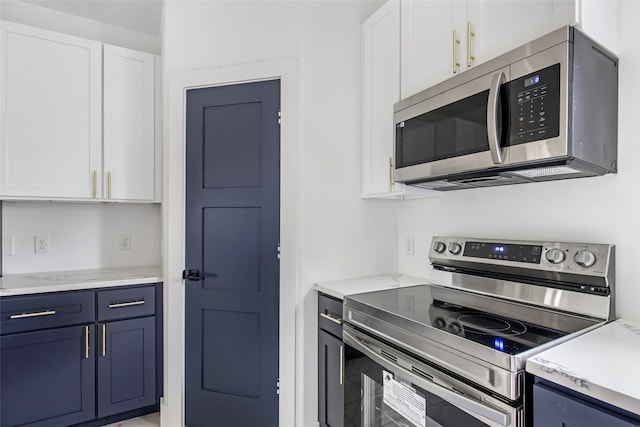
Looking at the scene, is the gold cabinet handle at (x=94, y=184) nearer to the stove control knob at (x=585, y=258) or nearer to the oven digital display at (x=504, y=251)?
the oven digital display at (x=504, y=251)

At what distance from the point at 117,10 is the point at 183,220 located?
168 centimetres

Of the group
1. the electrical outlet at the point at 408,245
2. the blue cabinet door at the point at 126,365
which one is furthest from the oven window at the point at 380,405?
the blue cabinet door at the point at 126,365

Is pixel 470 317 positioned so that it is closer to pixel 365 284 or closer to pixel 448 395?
pixel 448 395

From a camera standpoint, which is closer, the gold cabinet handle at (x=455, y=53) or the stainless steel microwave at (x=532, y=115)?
the stainless steel microwave at (x=532, y=115)

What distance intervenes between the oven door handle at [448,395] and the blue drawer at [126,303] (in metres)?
1.47

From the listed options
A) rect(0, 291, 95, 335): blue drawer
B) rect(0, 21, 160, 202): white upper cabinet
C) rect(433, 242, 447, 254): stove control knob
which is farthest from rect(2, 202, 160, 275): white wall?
rect(433, 242, 447, 254): stove control knob

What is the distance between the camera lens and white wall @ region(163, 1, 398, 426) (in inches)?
76.6

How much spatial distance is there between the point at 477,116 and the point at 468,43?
1.12ft

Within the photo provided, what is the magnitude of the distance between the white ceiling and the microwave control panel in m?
2.43

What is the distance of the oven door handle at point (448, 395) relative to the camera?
2.99 ft

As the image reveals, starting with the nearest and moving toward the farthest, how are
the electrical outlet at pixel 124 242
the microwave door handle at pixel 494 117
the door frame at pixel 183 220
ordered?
the microwave door handle at pixel 494 117 → the door frame at pixel 183 220 → the electrical outlet at pixel 124 242

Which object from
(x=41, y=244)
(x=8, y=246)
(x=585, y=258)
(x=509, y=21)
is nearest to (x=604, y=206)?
(x=585, y=258)

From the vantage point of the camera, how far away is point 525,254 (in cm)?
141

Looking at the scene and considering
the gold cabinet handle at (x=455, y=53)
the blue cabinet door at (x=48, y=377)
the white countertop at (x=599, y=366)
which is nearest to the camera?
the white countertop at (x=599, y=366)
